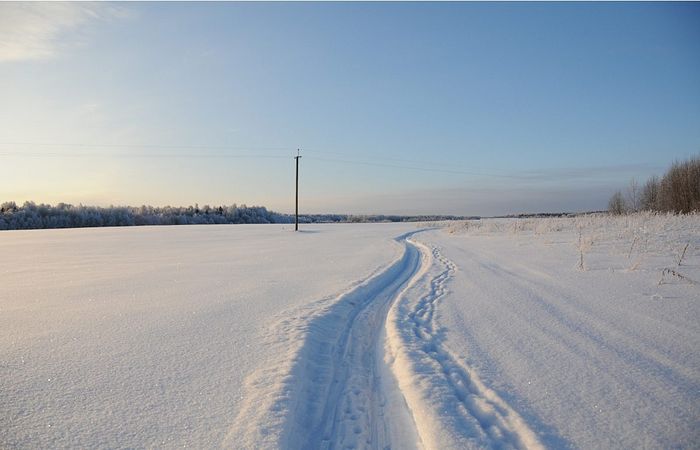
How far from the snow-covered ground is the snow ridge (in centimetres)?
2

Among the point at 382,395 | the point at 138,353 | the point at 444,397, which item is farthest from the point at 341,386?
the point at 138,353

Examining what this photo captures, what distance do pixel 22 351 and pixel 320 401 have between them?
9.32 ft

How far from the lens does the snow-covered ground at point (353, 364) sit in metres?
2.39

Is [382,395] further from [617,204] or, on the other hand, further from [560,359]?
[617,204]

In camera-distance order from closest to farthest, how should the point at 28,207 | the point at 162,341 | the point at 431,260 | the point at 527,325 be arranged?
the point at 162,341, the point at 527,325, the point at 431,260, the point at 28,207

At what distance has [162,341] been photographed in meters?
3.92

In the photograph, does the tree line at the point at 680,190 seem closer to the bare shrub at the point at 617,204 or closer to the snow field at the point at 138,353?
the bare shrub at the point at 617,204

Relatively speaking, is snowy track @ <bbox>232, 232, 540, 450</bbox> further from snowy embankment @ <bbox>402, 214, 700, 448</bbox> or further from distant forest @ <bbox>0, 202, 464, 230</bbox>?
distant forest @ <bbox>0, 202, 464, 230</bbox>

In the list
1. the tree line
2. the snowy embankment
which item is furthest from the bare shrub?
the snowy embankment

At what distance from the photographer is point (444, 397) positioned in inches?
113

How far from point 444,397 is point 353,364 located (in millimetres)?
1096

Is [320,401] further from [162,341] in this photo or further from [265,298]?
[265,298]

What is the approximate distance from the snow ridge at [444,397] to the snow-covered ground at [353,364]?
0.05 feet

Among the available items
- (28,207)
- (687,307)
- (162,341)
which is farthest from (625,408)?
(28,207)
